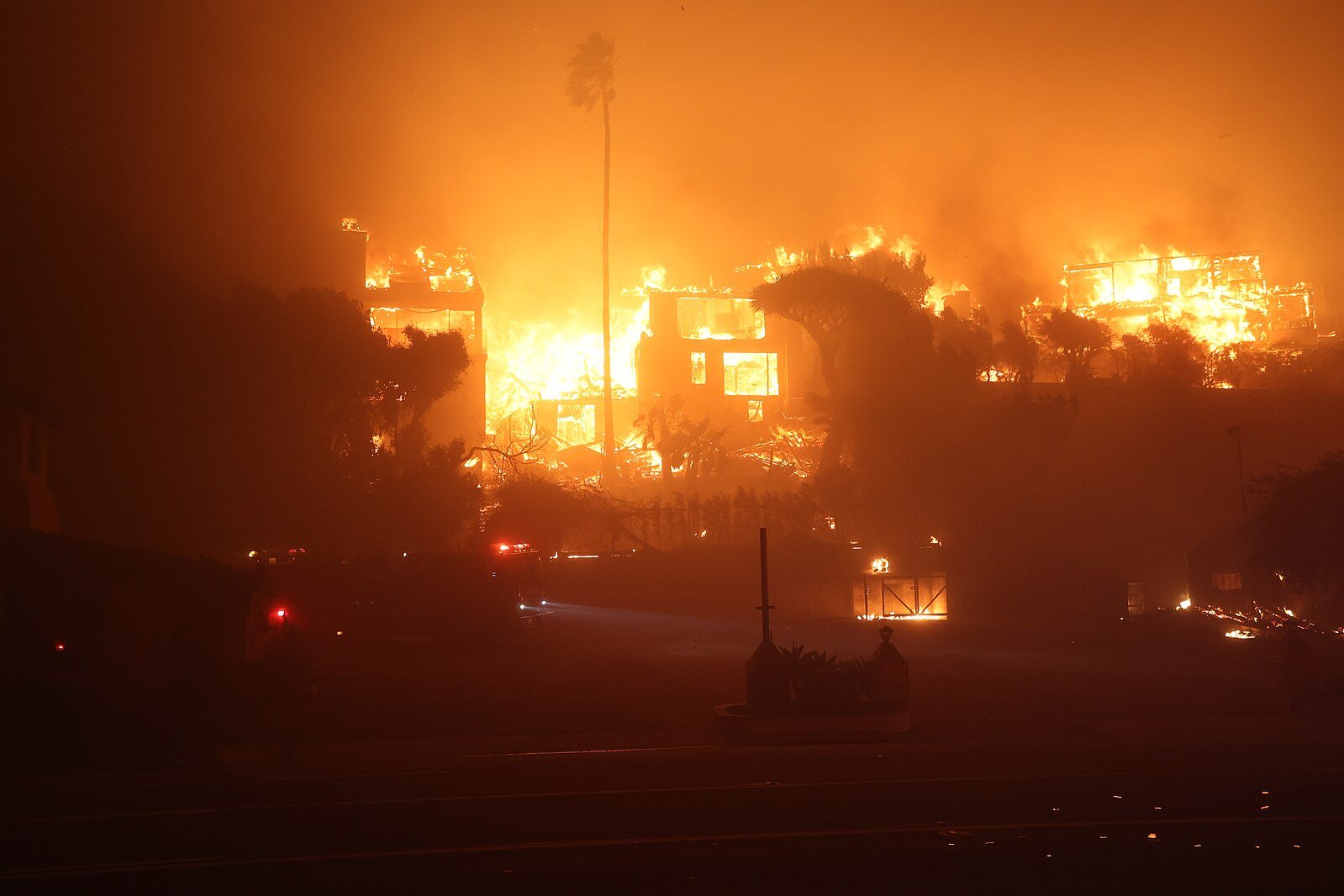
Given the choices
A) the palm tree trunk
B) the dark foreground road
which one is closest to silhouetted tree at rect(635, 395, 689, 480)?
the palm tree trunk

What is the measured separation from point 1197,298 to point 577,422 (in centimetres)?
6217

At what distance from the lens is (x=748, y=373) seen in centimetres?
8669

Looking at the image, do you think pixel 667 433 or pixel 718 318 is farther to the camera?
pixel 718 318

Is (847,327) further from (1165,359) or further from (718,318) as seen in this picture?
(1165,359)

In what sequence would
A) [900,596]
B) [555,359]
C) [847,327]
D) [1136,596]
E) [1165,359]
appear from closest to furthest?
[900,596], [1136,596], [847,327], [1165,359], [555,359]

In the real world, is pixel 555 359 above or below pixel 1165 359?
above

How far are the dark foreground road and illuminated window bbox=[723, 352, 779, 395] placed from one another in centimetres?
7127

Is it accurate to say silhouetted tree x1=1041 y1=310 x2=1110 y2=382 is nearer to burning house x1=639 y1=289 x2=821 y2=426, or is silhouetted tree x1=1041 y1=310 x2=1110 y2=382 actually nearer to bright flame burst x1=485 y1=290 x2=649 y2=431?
burning house x1=639 y1=289 x2=821 y2=426

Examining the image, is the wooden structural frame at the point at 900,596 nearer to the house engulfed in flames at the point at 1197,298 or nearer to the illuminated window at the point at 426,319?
the illuminated window at the point at 426,319

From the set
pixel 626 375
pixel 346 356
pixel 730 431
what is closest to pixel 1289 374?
pixel 730 431

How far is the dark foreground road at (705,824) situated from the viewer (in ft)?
28.0

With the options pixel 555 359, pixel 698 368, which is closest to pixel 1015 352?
pixel 698 368

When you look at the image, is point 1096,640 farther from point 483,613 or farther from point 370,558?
point 370,558

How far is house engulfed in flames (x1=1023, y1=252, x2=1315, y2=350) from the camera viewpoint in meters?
106
